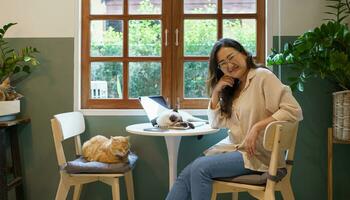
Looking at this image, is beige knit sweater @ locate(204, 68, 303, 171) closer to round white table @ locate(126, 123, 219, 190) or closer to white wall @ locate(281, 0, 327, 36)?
round white table @ locate(126, 123, 219, 190)

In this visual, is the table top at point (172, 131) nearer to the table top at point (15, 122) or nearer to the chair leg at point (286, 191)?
the chair leg at point (286, 191)

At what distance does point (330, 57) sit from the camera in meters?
2.01

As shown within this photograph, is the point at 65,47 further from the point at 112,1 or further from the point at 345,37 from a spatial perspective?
the point at 345,37

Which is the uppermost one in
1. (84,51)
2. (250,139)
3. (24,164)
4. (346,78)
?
(84,51)

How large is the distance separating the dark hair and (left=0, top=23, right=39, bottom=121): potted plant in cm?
124

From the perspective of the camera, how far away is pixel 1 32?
2473mm

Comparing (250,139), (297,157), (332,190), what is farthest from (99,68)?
(332,190)

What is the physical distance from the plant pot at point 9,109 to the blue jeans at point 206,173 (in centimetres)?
128

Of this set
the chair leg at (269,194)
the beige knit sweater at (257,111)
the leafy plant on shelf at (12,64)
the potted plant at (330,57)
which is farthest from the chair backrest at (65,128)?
the potted plant at (330,57)

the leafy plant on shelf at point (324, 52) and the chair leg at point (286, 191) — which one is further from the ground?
the leafy plant on shelf at point (324, 52)

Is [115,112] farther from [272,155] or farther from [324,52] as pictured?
[324,52]

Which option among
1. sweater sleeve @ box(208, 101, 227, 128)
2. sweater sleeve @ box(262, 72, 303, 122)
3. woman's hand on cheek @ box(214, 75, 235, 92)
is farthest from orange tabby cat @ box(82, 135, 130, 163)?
sweater sleeve @ box(262, 72, 303, 122)

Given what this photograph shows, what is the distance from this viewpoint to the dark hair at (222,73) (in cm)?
203

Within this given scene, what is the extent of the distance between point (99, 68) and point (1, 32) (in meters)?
0.70
